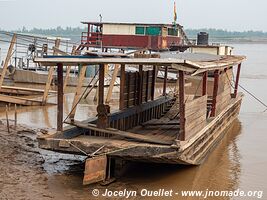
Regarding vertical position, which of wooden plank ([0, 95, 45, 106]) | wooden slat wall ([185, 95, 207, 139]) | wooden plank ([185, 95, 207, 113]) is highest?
wooden plank ([185, 95, 207, 113])

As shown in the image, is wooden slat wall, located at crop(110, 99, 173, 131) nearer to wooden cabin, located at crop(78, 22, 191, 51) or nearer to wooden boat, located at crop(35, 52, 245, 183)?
wooden boat, located at crop(35, 52, 245, 183)

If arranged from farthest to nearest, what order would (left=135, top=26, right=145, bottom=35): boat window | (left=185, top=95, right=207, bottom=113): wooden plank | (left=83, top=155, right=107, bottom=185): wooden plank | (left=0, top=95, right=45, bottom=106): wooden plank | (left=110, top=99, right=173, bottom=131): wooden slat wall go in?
(left=135, top=26, right=145, bottom=35): boat window, (left=0, top=95, right=45, bottom=106): wooden plank, (left=110, top=99, right=173, bottom=131): wooden slat wall, (left=185, top=95, right=207, bottom=113): wooden plank, (left=83, top=155, right=107, bottom=185): wooden plank

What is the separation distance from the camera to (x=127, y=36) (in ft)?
110

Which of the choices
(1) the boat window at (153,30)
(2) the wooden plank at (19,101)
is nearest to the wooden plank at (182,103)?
(2) the wooden plank at (19,101)

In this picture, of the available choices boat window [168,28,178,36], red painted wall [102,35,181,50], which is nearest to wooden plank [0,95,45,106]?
red painted wall [102,35,181,50]

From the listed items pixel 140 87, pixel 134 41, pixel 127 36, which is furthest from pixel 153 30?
pixel 140 87

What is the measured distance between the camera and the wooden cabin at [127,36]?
33156mm

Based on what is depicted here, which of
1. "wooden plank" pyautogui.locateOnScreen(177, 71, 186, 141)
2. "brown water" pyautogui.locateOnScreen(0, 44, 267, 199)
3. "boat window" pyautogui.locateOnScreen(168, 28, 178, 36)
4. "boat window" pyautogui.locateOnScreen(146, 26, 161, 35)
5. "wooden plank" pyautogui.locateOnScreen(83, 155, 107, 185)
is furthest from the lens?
"boat window" pyautogui.locateOnScreen(168, 28, 178, 36)

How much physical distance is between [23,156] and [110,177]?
233 cm

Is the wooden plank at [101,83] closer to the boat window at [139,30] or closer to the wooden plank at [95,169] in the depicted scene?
the wooden plank at [95,169]

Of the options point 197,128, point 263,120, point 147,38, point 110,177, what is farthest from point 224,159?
point 147,38

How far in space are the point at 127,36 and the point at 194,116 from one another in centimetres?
2443

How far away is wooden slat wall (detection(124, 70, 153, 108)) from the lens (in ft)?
37.7

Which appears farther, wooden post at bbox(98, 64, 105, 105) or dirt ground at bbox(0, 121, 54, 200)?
wooden post at bbox(98, 64, 105, 105)
